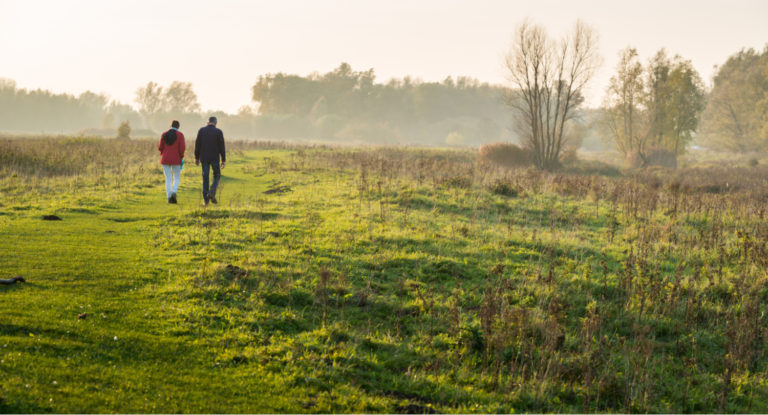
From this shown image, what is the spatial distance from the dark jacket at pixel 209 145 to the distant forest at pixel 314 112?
270ft

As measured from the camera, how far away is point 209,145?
14.4m

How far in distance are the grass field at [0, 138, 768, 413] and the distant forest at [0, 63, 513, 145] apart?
8556 centimetres

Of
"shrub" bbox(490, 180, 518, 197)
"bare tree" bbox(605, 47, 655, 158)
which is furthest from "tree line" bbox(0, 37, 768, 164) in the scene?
"shrub" bbox(490, 180, 518, 197)

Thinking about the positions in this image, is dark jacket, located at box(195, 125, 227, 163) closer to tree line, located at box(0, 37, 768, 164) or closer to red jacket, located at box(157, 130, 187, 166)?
red jacket, located at box(157, 130, 187, 166)

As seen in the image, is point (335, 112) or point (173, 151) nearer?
point (173, 151)

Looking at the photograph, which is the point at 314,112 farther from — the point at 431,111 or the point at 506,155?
the point at 506,155

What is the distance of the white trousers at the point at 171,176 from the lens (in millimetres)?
14570

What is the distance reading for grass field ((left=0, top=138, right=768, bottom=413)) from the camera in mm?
4922

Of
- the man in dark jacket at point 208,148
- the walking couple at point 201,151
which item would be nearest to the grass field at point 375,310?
the walking couple at point 201,151

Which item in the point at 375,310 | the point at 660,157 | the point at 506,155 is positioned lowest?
the point at 375,310

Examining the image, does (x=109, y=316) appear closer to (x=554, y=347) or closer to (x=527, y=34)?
(x=554, y=347)

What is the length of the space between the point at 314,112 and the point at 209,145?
9284cm

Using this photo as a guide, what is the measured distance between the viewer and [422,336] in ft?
21.4

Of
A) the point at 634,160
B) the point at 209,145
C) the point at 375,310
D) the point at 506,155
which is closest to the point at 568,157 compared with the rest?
the point at 506,155
